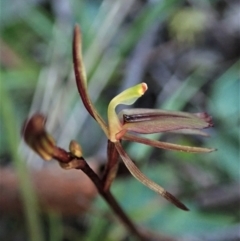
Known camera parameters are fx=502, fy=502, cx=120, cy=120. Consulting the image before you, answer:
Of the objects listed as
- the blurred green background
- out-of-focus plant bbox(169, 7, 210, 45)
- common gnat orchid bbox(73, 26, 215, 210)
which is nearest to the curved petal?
common gnat orchid bbox(73, 26, 215, 210)

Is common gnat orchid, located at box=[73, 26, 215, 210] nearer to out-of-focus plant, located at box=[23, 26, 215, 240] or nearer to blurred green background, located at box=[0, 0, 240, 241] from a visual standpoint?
out-of-focus plant, located at box=[23, 26, 215, 240]

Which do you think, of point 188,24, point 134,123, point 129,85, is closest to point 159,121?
point 134,123

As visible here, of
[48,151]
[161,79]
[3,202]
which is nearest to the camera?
[48,151]

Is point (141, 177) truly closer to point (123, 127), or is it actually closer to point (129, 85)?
point (123, 127)

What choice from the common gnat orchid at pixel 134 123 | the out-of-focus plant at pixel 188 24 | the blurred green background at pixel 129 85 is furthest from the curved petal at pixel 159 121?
the out-of-focus plant at pixel 188 24

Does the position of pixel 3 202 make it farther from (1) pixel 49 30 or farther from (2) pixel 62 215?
(1) pixel 49 30

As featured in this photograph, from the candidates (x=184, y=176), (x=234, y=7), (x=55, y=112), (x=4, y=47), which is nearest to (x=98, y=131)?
(x=55, y=112)

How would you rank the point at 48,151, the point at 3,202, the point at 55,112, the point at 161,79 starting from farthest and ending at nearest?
the point at 161,79 < the point at 55,112 < the point at 3,202 < the point at 48,151
